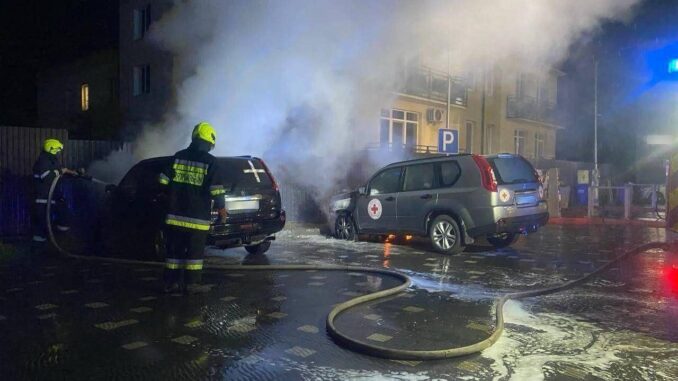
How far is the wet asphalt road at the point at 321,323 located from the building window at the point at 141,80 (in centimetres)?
1267

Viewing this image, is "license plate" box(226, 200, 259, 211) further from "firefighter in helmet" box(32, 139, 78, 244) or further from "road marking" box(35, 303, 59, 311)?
"firefighter in helmet" box(32, 139, 78, 244)

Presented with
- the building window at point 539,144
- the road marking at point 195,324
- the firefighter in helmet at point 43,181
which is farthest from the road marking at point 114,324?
the building window at point 539,144

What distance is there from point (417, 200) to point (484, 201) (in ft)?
4.23

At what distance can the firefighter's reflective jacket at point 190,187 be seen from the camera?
5871 millimetres

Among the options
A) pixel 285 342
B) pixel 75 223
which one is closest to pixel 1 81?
pixel 75 223

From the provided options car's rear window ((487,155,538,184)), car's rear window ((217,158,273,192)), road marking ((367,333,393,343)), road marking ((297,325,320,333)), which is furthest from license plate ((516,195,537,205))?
road marking ((297,325,320,333))

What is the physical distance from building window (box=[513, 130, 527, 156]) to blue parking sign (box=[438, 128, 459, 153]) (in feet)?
49.9

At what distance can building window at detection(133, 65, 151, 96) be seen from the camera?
19680 mm

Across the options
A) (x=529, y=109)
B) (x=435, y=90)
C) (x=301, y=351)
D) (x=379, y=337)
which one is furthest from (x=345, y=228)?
(x=529, y=109)

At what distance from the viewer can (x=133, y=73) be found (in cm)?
2008

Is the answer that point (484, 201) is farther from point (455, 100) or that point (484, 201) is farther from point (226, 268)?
point (455, 100)

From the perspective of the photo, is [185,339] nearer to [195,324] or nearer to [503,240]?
[195,324]

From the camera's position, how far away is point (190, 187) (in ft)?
19.4

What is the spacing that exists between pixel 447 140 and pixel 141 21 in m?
13.0
